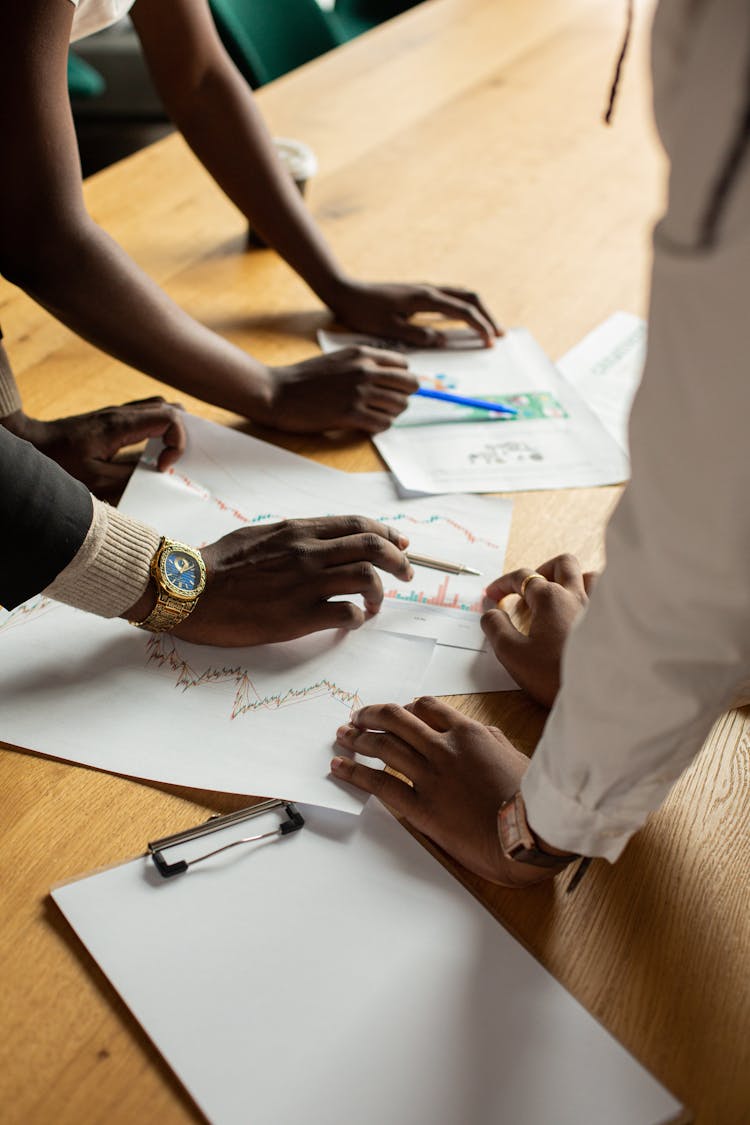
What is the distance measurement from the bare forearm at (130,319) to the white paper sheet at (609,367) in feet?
1.30

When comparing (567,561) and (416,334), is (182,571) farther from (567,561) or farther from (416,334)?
(416,334)

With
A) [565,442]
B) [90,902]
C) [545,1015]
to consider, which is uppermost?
[90,902]

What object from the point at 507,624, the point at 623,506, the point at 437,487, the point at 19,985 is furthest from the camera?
the point at 437,487

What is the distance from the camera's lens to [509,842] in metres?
0.72

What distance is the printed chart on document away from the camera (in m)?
0.80

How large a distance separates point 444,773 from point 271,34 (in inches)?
81.7

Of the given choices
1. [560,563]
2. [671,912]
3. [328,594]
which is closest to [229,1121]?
[671,912]

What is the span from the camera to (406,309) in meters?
1.41

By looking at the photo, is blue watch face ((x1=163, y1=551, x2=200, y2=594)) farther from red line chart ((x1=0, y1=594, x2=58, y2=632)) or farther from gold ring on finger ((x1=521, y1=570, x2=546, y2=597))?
gold ring on finger ((x1=521, y1=570, x2=546, y2=597))

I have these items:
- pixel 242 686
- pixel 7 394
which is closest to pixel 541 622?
pixel 242 686

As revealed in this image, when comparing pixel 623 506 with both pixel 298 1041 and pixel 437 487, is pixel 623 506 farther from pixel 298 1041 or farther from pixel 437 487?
pixel 437 487

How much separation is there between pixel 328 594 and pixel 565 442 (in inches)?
16.4

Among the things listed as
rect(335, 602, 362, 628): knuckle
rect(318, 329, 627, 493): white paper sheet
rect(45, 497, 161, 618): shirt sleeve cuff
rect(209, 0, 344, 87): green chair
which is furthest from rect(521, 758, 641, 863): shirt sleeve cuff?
rect(209, 0, 344, 87): green chair

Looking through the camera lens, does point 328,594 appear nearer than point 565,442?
Yes
